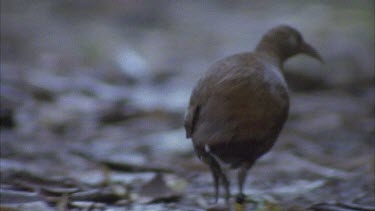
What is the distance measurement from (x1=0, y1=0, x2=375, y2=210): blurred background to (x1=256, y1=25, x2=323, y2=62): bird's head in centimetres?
91

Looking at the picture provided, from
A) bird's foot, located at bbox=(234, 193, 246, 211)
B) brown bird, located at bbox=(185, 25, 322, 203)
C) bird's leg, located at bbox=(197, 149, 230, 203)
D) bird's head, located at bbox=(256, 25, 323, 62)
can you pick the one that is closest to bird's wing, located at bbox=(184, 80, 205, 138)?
brown bird, located at bbox=(185, 25, 322, 203)

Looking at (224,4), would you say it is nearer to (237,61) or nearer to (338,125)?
(338,125)

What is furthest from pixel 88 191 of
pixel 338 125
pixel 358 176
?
pixel 338 125

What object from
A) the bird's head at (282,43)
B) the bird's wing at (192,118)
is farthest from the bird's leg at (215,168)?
the bird's head at (282,43)

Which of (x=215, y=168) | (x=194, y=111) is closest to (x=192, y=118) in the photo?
(x=194, y=111)

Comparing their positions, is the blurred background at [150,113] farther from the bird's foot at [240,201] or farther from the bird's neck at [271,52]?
the bird's neck at [271,52]

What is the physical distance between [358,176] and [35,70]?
549 cm

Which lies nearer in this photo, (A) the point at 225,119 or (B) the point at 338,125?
(A) the point at 225,119

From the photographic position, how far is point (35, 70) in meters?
10.4

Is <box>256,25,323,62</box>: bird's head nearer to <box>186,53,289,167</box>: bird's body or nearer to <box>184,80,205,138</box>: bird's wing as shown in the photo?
<box>186,53,289,167</box>: bird's body

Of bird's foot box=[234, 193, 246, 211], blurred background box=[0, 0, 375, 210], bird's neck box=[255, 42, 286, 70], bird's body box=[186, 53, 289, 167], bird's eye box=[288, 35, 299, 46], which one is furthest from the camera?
bird's eye box=[288, 35, 299, 46]

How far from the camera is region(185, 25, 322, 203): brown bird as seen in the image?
15.1ft

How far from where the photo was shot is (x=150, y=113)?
8.52 meters

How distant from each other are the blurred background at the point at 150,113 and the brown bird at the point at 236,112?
0.38 m
